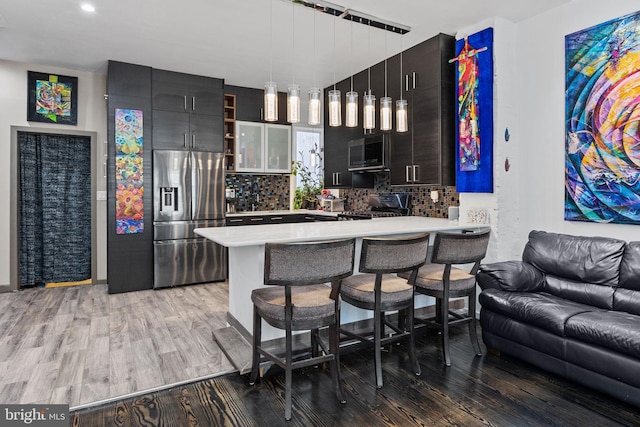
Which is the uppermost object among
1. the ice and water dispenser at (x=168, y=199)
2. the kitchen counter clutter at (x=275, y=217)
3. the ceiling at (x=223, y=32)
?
the ceiling at (x=223, y=32)

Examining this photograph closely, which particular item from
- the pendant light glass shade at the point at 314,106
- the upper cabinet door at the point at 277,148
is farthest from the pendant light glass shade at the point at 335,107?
the upper cabinet door at the point at 277,148

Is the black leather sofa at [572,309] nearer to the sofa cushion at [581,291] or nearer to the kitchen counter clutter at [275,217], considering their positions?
the sofa cushion at [581,291]

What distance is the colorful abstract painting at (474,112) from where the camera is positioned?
12.4 feet

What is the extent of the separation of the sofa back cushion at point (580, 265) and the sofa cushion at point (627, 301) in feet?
0.11

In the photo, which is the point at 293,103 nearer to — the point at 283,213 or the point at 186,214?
the point at 186,214

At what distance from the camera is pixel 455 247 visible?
9.14 ft

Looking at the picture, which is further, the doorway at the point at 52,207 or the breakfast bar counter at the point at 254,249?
the doorway at the point at 52,207

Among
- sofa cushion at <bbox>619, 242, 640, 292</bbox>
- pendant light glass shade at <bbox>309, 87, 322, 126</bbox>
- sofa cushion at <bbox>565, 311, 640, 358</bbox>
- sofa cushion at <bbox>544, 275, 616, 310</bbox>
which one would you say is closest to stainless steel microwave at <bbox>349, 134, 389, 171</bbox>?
pendant light glass shade at <bbox>309, 87, 322, 126</bbox>

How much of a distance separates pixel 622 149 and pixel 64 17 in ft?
16.5

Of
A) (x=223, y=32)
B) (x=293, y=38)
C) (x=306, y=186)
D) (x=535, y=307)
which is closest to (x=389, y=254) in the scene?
(x=535, y=307)

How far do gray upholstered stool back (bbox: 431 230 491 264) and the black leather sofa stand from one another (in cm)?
35

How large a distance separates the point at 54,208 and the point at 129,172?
4.26 ft

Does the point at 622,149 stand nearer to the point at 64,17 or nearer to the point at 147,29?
the point at 147,29

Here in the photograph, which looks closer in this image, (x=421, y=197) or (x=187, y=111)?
(x=421, y=197)
